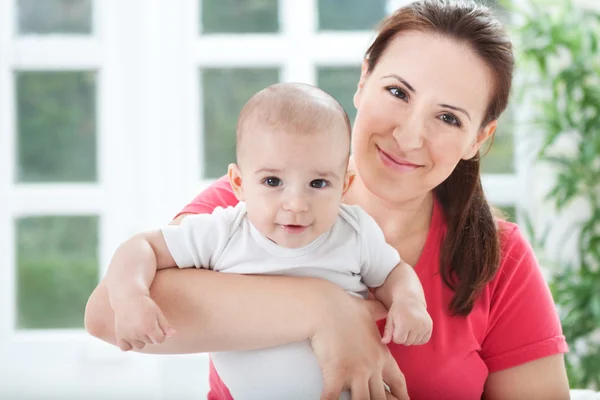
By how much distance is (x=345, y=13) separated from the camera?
3.67m

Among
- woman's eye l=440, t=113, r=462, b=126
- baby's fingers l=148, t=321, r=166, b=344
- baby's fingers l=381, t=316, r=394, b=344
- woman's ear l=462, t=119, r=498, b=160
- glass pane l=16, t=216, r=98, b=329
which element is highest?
woman's eye l=440, t=113, r=462, b=126

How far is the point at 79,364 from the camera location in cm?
350

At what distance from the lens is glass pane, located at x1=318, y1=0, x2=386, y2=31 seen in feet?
12.0

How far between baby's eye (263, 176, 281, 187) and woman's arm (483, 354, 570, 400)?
733 mm

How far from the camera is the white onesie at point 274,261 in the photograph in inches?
51.7

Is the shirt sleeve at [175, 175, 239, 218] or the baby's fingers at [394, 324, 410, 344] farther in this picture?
the shirt sleeve at [175, 175, 239, 218]

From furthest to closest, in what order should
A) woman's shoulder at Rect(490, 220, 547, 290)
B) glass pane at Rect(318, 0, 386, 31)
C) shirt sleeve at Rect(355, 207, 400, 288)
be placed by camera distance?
glass pane at Rect(318, 0, 386, 31) → woman's shoulder at Rect(490, 220, 547, 290) → shirt sleeve at Rect(355, 207, 400, 288)

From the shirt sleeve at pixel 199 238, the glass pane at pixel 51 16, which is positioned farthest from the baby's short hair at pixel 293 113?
the glass pane at pixel 51 16

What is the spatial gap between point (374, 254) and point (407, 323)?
0.56 ft

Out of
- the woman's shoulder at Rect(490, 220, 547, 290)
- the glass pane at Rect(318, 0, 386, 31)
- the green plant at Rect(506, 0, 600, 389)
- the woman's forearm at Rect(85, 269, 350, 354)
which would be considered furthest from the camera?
the glass pane at Rect(318, 0, 386, 31)

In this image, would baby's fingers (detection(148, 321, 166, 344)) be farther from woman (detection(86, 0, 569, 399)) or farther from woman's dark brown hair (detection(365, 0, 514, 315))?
woman's dark brown hair (detection(365, 0, 514, 315))

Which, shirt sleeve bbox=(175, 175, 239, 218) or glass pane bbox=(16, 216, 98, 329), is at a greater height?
shirt sleeve bbox=(175, 175, 239, 218)

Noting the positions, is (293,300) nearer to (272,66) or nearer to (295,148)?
(295,148)

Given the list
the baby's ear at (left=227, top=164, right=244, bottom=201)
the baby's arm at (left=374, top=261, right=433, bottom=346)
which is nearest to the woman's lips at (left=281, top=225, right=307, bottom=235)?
the baby's ear at (left=227, top=164, right=244, bottom=201)
